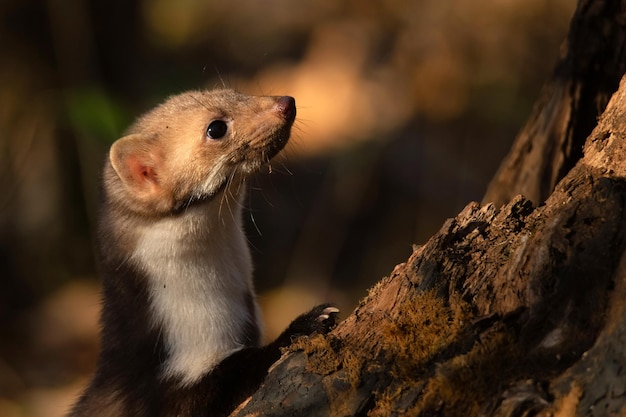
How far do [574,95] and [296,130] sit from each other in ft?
11.0

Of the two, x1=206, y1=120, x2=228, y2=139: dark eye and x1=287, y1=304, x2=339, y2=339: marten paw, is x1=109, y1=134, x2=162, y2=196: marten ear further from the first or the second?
x1=287, y1=304, x2=339, y2=339: marten paw

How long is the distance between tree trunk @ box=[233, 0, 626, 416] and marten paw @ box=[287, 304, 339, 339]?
1.24 feet

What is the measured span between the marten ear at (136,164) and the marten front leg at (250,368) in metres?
0.93

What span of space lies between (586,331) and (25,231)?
644cm

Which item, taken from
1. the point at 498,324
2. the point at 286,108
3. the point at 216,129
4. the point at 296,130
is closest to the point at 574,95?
the point at 286,108

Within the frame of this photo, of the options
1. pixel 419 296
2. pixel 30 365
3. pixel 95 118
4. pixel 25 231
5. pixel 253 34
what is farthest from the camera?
pixel 253 34

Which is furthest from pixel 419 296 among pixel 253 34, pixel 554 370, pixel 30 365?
pixel 253 34

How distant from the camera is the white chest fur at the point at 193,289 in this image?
3.65m

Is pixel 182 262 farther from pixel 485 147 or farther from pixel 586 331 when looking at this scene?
pixel 485 147

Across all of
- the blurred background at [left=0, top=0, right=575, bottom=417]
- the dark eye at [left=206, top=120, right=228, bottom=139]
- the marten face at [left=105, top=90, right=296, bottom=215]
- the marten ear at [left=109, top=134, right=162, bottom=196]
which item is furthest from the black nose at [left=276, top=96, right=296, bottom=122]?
the blurred background at [left=0, top=0, right=575, bottom=417]

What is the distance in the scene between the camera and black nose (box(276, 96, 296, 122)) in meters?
3.99

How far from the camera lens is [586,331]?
2.35m

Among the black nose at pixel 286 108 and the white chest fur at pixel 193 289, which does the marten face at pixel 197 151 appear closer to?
the black nose at pixel 286 108

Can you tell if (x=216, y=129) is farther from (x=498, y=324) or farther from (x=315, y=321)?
(x=498, y=324)
